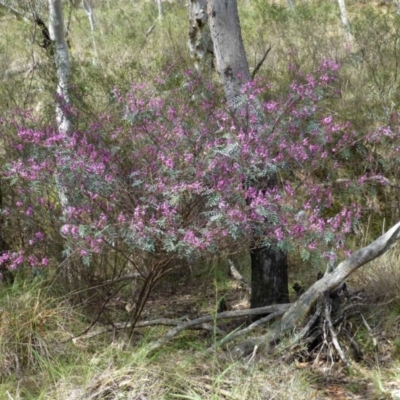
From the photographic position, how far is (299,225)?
363cm

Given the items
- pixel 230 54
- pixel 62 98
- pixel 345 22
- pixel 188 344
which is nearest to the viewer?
pixel 188 344

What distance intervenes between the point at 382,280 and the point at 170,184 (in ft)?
7.19

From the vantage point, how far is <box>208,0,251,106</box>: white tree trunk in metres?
4.62

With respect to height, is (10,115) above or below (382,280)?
above

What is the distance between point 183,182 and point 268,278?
5.13 feet

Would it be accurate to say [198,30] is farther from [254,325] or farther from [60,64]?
[254,325]

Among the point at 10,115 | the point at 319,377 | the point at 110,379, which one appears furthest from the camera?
the point at 10,115

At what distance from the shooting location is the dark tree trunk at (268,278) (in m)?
4.82

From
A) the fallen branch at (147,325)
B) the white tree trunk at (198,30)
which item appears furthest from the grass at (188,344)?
the white tree trunk at (198,30)

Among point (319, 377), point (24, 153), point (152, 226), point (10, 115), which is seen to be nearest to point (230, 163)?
point (152, 226)

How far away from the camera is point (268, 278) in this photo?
4867 mm

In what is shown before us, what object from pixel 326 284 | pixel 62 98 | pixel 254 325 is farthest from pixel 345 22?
pixel 254 325

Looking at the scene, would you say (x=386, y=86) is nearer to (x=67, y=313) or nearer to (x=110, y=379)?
(x=67, y=313)

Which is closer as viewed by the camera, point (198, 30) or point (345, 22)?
point (198, 30)
